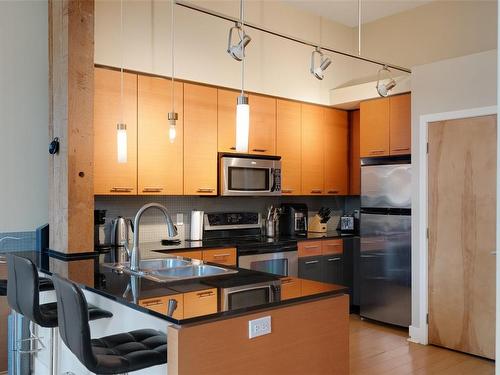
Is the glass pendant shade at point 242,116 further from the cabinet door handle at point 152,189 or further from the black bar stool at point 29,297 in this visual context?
the cabinet door handle at point 152,189

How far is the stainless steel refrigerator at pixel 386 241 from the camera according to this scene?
4746mm

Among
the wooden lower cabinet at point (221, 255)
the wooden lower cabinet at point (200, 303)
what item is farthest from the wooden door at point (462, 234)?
the wooden lower cabinet at point (200, 303)

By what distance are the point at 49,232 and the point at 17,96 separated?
1.11m

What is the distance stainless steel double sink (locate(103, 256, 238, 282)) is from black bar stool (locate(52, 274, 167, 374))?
1.91 feet

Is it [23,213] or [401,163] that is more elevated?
[401,163]

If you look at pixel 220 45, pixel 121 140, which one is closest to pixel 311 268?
pixel 220 45

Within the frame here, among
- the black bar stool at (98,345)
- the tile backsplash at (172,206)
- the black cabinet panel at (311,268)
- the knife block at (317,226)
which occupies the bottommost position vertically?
the black cabinet panel at (311,268)

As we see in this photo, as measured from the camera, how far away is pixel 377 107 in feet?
16.8

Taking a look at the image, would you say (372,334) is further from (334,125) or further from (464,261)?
(334,125)

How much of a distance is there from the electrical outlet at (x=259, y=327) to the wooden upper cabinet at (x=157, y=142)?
2.27 meters

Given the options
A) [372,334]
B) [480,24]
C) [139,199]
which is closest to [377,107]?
[480,24]

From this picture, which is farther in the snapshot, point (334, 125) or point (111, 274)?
point (334, 125)

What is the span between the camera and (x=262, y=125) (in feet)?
16.3

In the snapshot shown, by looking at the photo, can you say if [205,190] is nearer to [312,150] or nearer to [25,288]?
[312,150]
